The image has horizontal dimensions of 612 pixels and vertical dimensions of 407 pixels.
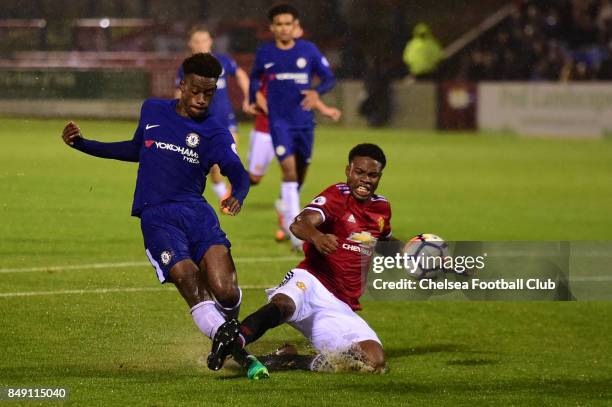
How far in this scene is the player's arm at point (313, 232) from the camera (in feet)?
24.1

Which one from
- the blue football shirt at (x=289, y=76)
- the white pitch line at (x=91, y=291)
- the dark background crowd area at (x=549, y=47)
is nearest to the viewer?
the white pitch line at (x=91, y=291)

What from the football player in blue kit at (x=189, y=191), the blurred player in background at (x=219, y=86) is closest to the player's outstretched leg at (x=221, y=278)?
the football player in blue kit at (x=189, y=191)

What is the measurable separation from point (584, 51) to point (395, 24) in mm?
5014

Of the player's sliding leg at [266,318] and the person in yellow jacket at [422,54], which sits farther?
the person in yellow jacket at [422,54]

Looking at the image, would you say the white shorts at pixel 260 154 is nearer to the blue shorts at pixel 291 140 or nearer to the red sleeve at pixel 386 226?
the blue shorts at pixel 291 140

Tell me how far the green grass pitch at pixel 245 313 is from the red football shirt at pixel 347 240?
25.1 inches

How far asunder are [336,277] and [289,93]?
621 centimetres

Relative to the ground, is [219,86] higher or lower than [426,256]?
higher

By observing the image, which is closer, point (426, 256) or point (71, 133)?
point (71, 133)

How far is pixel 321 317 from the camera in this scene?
7.82 metres

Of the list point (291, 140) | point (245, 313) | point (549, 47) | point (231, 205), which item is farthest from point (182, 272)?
point (549, 47)

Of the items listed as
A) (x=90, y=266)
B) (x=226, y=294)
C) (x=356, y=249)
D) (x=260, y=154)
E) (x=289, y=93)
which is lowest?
(x=90, y=266)

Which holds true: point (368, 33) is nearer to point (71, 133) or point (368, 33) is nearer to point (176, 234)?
point (71, 133)

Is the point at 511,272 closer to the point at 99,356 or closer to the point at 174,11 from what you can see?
the point at 99,356
